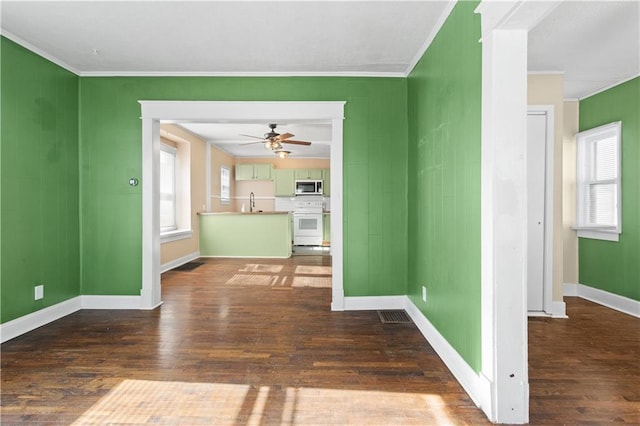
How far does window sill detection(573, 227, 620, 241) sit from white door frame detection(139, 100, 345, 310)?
3034 mm

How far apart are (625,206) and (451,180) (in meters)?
2.75

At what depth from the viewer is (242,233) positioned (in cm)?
705

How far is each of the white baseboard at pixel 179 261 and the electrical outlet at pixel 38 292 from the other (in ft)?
7.64

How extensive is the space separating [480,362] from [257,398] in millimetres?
1268

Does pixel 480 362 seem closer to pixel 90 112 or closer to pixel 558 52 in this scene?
pixel 558 52

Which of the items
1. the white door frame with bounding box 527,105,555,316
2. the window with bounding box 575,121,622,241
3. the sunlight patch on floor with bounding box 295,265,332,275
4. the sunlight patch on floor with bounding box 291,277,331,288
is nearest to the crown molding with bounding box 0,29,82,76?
the sunlight patch on floor with bounding box 291,277,331,288

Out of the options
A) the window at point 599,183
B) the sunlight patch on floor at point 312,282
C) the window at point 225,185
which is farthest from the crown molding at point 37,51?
the window at point 599,183

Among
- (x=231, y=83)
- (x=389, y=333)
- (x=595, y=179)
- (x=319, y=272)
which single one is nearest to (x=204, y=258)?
(x=319, y=272)

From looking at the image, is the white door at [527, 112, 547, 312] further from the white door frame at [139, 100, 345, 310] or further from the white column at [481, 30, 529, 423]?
the white column at [481, 30, 529, 423]

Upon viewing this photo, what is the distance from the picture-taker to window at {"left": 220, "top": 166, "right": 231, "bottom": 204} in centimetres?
847

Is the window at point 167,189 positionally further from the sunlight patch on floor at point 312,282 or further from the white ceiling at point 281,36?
the sunlight patch on floor at point 312,282

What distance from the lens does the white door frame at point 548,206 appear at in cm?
349

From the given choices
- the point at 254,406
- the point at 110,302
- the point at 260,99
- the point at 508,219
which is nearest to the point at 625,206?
the point at 508,219

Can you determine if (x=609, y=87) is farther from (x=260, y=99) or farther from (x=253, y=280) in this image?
(x=253, y=280)
